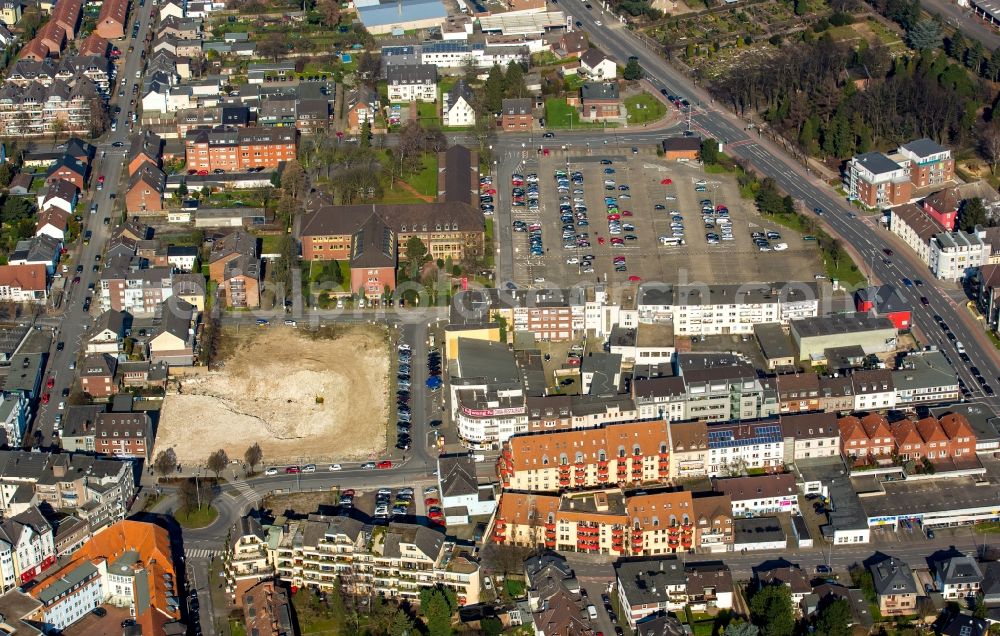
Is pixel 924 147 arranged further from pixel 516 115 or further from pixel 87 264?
pixel 87 264

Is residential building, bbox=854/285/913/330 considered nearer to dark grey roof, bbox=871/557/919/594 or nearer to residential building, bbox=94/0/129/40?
dark grey roof, bbox=871/557/919/594

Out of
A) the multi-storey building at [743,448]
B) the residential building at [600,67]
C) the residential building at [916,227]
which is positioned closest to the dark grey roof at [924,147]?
the residential building at [916,227]

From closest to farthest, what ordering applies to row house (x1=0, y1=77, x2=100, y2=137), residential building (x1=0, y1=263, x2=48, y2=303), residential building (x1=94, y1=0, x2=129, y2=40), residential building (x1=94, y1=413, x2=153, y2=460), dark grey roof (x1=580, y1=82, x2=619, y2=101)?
residential building (x1=94, y1=413, x2=153, y2=460) → residential building (x1=0, y1=263, x2=48, y2=303) → row house (x1=0, y1=77, x2=100, y2=137) → dark grey roof (x1=580, y1=82, x2=619, y2=101) → residential building (x1=94, y1=0, x2=129, y2=40)

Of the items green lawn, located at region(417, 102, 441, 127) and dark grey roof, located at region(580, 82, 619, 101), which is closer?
green lawn, located at region(417, 102, 441, 127)

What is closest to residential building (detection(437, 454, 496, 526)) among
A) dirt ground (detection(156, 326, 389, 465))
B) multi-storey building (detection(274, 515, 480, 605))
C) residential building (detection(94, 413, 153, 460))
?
multi-storey building (detection(274, 515, 480, 605))

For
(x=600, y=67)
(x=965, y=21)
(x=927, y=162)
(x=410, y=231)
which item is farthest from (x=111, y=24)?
(x=965, y=21)

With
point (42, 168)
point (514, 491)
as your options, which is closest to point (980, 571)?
point (514, 491)

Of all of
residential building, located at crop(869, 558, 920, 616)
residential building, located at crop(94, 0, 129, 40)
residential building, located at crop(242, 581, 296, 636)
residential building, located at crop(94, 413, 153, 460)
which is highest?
residential building, located at crop(94, 0, 129, 40)
